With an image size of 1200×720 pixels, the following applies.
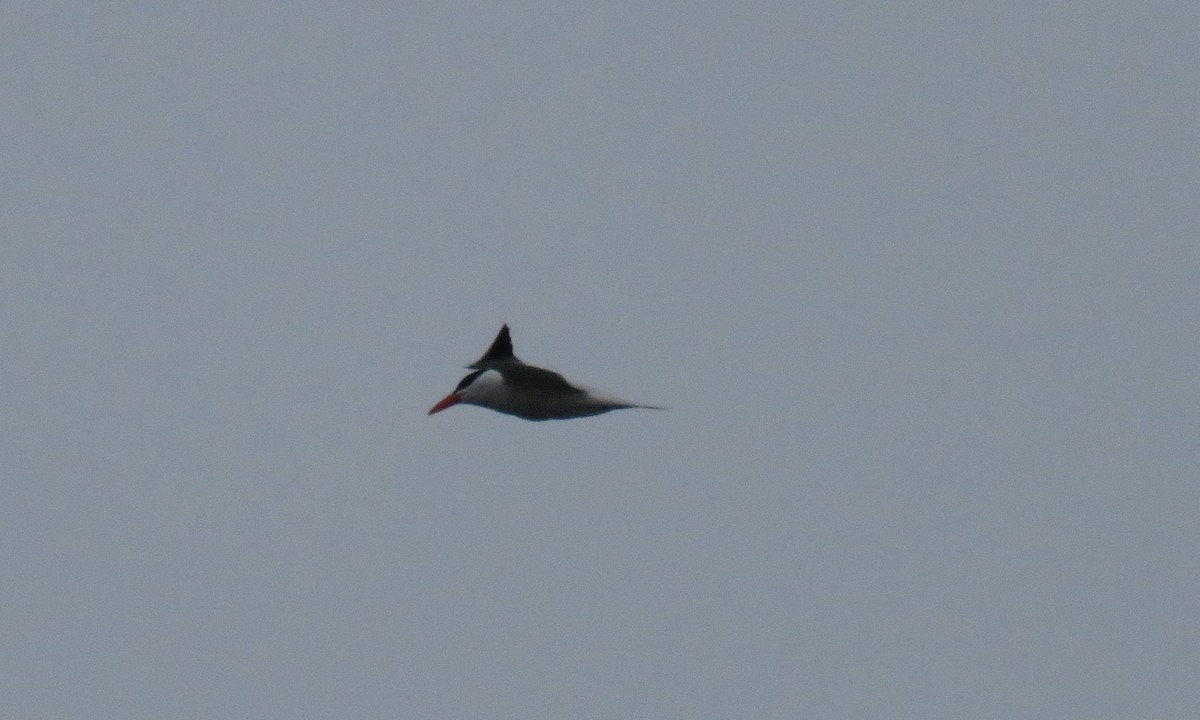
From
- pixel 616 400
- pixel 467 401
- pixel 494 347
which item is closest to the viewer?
pixel 494 347

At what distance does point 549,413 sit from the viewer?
1772 centimetres

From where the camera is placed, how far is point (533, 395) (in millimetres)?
17516

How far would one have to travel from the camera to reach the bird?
17.0m

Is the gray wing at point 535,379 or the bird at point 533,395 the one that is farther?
the bird at point 533,395

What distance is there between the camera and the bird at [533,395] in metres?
17.0

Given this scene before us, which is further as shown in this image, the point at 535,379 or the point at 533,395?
the point at 533,395

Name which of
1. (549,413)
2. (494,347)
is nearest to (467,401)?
(549,413)

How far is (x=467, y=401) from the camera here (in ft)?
60.6

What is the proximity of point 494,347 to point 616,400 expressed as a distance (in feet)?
6.54

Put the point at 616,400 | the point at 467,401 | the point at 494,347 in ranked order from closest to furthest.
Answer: the point at 494,347, the point at 616,400, the point at 467,401

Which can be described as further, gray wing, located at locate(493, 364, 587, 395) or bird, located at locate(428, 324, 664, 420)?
bird, located at locate(428, 324, 664, 420)

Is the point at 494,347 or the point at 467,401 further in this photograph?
the point at 467,401

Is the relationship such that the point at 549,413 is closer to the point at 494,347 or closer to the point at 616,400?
the point at 616,400

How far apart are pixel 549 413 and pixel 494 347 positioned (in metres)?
2.15
